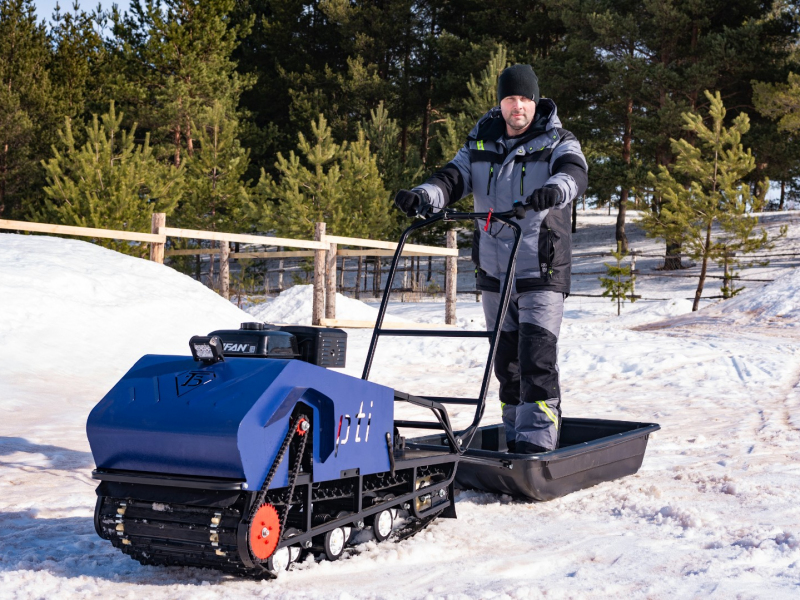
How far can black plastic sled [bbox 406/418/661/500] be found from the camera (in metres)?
3.27

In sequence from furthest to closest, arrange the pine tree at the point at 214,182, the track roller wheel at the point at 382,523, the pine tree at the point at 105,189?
the pine tree at the point at 214,182 < the pine tree at the point at 105,189 < the track roller wheel at the point at 382,523

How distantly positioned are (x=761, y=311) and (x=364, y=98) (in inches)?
759

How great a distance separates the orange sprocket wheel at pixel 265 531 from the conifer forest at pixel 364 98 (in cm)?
1777

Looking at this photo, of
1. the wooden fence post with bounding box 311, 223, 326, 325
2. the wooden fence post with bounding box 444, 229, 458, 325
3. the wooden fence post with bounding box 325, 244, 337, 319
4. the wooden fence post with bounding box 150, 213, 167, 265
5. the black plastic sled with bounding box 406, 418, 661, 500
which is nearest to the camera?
A: the black plastic sled with bounding box 406, 418, 661, 500

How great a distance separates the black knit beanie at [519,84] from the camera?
3.57 metres

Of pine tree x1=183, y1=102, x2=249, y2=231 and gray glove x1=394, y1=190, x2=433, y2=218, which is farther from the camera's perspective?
pine tree x1=183, y1=102, x2=249, y2=231

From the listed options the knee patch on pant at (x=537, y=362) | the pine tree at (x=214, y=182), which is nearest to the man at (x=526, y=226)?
the knee patch on pant at (x=537, y=362)

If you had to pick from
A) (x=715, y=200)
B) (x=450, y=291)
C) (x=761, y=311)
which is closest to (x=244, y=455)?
(x=450, y=291)

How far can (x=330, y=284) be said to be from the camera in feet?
38.7

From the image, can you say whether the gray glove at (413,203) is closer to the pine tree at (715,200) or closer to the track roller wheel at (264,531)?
the track roller wheel at (264,531)

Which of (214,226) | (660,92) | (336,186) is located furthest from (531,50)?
(214,226)

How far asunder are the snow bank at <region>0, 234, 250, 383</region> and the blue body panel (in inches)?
175

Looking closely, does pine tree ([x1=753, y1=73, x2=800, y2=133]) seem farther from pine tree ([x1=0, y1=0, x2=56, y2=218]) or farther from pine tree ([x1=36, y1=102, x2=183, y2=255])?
pine tree ([x1=0, y1=0, x2=56, y2=218])

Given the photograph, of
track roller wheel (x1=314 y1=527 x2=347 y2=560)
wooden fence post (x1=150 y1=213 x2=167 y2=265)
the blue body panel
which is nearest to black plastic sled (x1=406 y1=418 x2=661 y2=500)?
track roller wheel (x1=314 y1=527 x2=347 y2=560)
